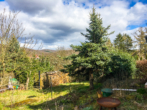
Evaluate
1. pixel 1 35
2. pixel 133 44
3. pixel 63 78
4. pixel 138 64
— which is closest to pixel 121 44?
pixel 133 44

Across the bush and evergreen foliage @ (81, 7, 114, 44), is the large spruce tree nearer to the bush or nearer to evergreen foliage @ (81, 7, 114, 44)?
evergreen foliage @ (81, 7, 114, 44)

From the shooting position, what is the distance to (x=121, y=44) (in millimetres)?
27328

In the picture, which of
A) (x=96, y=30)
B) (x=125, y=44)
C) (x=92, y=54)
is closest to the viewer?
(x=92, y=54)

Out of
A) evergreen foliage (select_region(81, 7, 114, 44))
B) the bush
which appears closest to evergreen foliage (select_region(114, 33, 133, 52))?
the bush

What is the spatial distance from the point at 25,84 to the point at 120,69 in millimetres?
9755

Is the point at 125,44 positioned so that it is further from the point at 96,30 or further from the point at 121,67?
the point at 96,30

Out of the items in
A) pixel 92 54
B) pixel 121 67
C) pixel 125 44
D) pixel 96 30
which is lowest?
pixel 121 67

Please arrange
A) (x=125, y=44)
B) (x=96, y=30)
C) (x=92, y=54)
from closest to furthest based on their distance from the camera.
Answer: (x=92, y=54)
(x=96, y=30)
(x=125, y=44)

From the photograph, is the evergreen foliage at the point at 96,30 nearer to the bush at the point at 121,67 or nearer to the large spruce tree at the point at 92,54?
the large spruce tree at the point at 92,54

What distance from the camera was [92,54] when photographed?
7727 mm

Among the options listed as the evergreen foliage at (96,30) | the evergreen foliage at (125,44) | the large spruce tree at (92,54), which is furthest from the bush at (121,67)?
the evergreen foliage at (125,44)

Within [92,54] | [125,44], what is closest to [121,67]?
[92,54]

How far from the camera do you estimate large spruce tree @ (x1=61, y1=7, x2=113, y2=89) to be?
7.65 metres

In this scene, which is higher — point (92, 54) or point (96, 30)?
point (96, 30)
